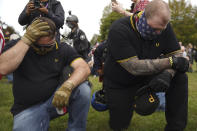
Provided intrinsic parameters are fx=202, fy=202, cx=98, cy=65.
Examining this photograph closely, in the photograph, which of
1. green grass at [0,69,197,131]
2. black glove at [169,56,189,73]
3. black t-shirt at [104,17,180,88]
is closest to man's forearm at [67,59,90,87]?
black t-shirt at [104,17,180,88]

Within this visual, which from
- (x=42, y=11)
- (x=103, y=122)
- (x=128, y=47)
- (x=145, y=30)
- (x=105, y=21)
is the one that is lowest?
(x=105, y=21)

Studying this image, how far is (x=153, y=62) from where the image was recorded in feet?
7.27

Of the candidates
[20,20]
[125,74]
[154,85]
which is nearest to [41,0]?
[20,20]

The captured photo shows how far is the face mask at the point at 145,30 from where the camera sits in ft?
7.29

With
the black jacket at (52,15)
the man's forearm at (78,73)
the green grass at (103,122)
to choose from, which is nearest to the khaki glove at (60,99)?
the man's forearm at (78,73)

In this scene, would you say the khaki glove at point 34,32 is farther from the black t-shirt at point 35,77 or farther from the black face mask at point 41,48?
the black t-shirt at point 35,77

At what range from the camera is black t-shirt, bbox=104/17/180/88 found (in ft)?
7.52

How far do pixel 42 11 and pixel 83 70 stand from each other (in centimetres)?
142

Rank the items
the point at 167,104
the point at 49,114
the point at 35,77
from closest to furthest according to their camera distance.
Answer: the point at 35,77
the point at 49,114
the point at 167,104

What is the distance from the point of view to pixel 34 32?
1.85 metres

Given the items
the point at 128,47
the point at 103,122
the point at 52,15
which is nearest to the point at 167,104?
the point at 128,47

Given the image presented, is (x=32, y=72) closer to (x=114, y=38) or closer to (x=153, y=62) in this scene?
(x=114, y=38)

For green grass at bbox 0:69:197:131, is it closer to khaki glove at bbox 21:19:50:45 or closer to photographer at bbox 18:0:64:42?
photographer at bbox 18:0:64:42

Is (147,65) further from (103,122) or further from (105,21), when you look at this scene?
(105,21)
